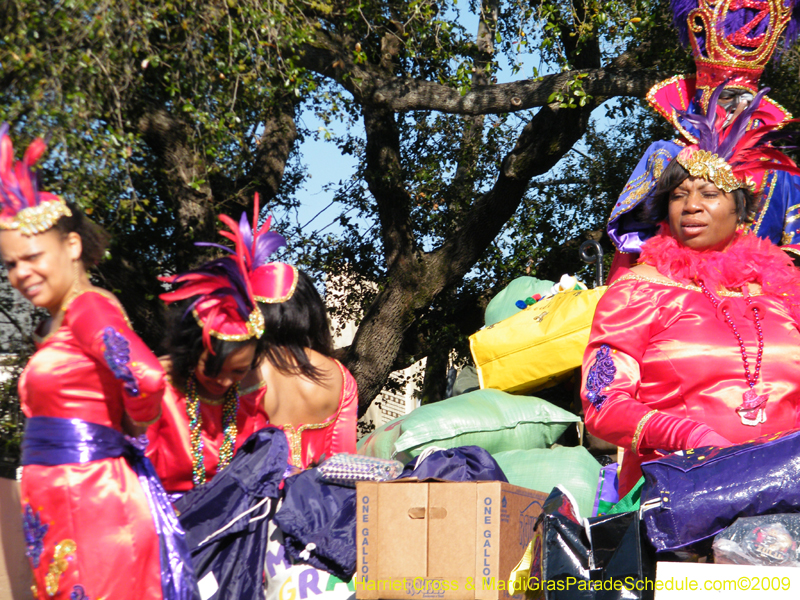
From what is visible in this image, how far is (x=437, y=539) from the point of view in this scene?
2.62 m

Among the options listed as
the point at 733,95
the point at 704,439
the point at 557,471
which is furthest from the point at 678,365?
the point at 557,471

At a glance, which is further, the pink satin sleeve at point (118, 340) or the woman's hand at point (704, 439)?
the woman's hand at point (704, 439)

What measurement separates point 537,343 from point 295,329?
1.65 meters

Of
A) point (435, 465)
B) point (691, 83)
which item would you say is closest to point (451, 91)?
point (691, 83)

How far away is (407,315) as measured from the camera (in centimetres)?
663

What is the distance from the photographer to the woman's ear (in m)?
2.52

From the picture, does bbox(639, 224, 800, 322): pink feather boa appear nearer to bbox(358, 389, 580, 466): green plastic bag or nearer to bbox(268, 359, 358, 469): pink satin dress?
bbox(268, 359, 358, 469): pink satin dress

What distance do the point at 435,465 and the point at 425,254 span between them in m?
4.24

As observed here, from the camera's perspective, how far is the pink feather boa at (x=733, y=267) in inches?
120

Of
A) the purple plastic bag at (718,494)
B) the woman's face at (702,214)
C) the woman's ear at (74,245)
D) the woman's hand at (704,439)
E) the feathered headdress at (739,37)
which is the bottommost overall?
the purple plastic bag at (718,494)

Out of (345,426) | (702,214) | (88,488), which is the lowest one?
(88,488)

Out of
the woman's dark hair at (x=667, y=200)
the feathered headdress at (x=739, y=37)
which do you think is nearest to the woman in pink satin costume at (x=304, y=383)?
the woman's dark hair at (x=667, y=200)

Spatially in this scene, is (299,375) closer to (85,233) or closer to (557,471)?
(85,233)

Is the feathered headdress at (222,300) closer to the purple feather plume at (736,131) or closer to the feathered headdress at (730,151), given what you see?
the feathered headdress at (730,151)
